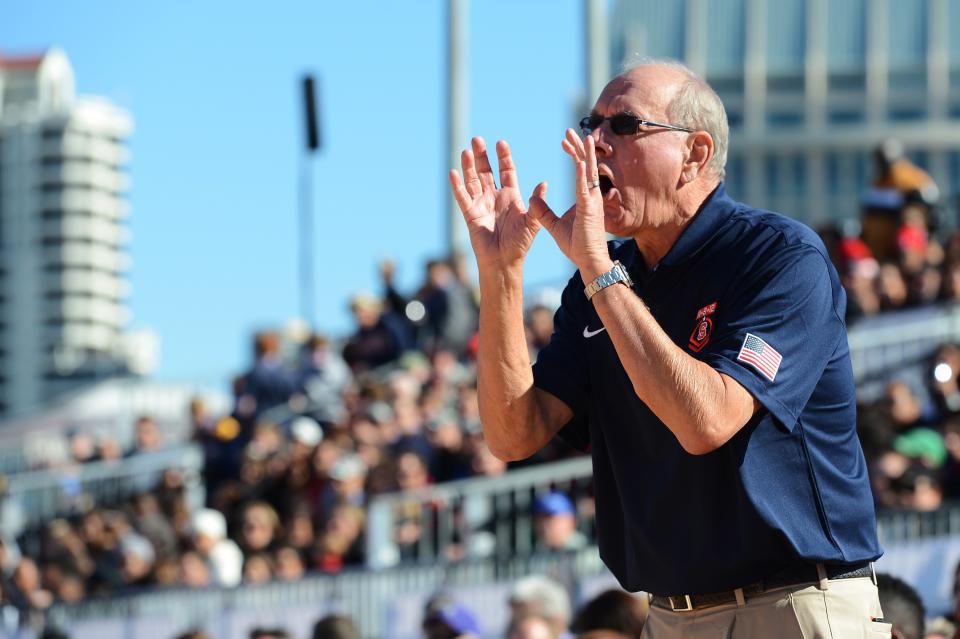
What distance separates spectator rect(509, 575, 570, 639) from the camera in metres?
7.30

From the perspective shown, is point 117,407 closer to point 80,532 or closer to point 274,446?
point 80,532

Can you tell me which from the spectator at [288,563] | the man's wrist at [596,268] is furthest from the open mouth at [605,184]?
the spectator at [288,563]

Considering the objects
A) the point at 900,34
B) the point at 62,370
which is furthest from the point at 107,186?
the point at 900,34

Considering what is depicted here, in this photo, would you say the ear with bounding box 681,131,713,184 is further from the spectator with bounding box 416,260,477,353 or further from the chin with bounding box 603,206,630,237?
the spectator with bounding box 416,260,477,353

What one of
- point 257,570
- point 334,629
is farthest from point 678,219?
point 257,570

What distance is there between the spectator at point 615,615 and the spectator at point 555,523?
280 centimetres

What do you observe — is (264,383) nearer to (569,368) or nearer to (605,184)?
(569,368)

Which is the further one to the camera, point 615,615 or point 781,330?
point 615,615

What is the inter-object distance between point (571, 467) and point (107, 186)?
159 meters

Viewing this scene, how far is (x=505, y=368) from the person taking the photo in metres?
4.01

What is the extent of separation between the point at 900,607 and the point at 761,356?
179 centimetres

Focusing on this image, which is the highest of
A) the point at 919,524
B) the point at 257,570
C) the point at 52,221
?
the point at 52,221

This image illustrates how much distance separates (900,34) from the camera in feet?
464

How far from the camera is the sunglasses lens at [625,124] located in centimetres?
384
